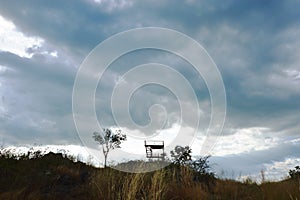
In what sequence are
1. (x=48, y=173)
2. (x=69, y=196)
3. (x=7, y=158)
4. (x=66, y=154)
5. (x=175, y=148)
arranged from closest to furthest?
(x=69, y=196) → (x=48, y=173) → (x=7, y=158) → (x=66, y=154) → (x=175, y=148)

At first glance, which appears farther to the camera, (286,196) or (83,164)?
(83,164)

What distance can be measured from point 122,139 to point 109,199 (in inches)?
561

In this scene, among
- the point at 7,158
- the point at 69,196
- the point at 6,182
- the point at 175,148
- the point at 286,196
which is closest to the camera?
the point at 286,196

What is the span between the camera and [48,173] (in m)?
9.95

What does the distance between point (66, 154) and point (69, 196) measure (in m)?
6.73

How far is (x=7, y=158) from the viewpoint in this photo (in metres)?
11.0

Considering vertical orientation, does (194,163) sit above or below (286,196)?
above

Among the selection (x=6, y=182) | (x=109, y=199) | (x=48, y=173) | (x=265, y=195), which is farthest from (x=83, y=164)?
(x=265, y=195)

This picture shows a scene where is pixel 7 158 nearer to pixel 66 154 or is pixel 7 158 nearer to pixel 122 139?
pixel 66 154

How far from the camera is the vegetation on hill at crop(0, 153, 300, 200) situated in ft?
23.2

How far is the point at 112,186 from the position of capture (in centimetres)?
712

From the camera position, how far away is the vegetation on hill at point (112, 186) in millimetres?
7062

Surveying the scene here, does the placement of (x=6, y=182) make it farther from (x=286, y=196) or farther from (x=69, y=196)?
(x=286, y=196)

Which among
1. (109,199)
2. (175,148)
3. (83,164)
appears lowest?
(109,199)
